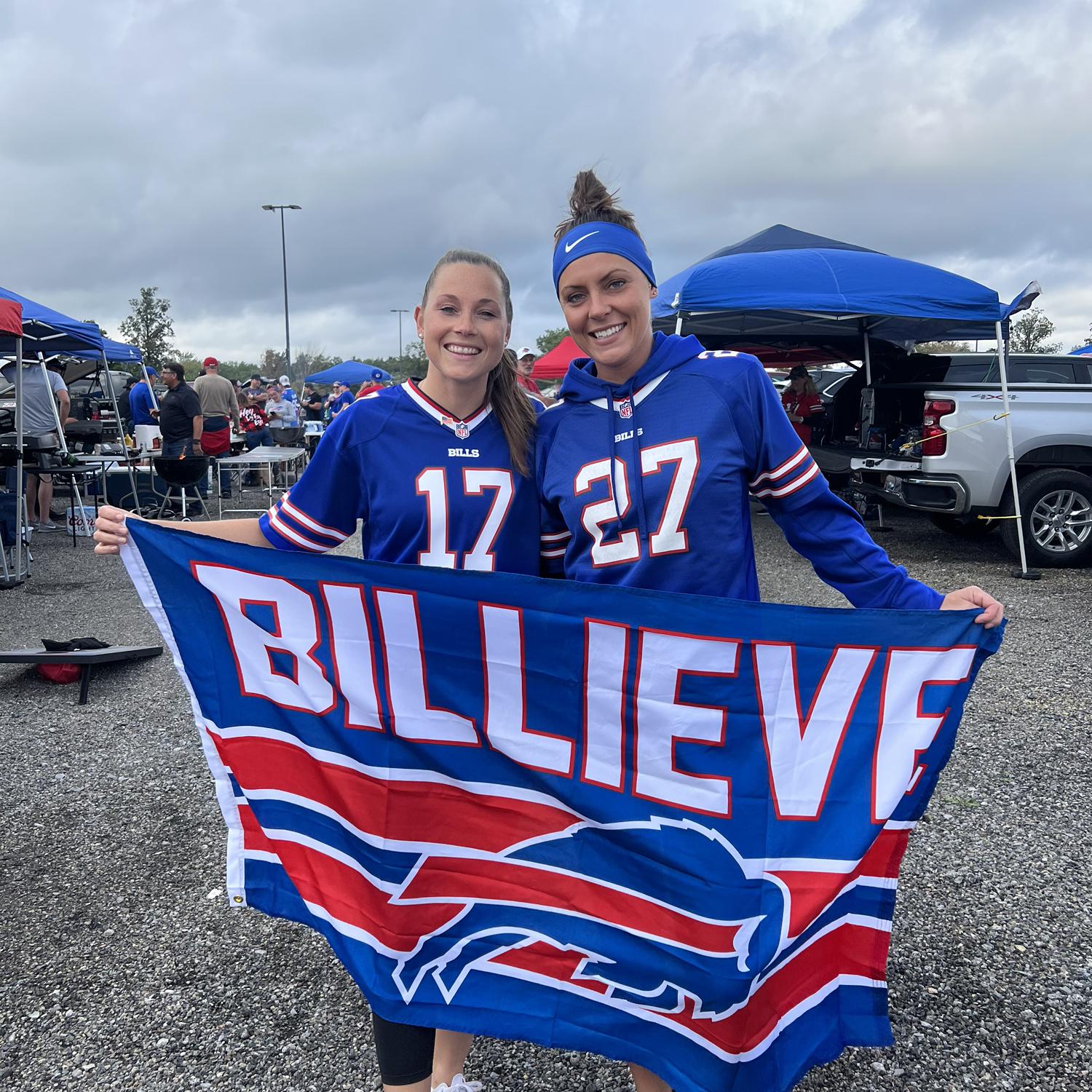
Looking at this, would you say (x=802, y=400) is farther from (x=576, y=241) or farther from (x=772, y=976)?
(x=772, y=976)

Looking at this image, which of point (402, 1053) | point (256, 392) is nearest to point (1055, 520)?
point (402, 1053)

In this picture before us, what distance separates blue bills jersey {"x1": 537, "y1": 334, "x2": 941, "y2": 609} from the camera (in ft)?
6.55

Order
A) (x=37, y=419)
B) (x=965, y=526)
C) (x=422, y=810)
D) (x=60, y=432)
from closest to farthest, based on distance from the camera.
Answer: (x=422, y=810) → (x=965, y=526) → (x=37, y=419) → (x=60, y=432)

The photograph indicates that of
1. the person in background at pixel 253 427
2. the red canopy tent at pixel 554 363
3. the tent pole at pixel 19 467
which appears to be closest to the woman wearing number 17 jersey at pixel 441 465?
the tent pole at pixel 19 467

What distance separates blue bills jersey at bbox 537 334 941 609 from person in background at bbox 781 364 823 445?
10.3 m

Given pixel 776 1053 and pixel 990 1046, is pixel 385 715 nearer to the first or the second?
pixel 776 1053

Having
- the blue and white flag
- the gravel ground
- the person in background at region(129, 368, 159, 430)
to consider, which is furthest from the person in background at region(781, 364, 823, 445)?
the person in background at region(129, 368, 159, 430)

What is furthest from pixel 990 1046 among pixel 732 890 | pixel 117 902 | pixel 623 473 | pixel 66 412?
Result: pixel 66 412

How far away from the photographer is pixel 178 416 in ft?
40.3

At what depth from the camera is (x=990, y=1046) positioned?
246 cm

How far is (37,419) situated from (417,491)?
10611 mm

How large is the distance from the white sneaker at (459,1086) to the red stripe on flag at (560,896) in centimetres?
61

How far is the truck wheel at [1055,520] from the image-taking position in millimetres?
8641

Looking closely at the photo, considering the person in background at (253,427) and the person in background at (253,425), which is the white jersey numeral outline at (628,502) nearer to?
the person in background at (253,427)
